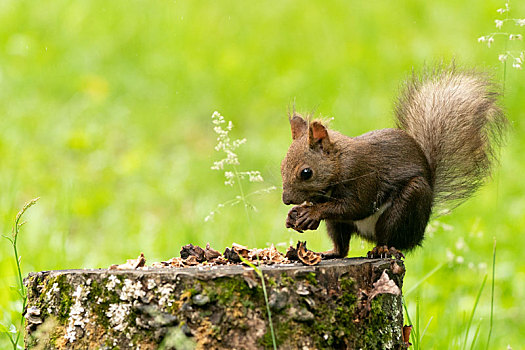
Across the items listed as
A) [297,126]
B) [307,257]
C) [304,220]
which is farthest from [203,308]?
[297,126]

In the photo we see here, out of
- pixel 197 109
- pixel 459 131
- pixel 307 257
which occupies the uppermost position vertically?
pixel 197 109

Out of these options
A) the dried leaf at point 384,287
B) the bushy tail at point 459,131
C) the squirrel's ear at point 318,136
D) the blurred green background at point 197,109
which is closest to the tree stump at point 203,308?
the dried leaf at point 384,287

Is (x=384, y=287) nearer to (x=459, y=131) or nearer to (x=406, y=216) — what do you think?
(x=406, y=216)

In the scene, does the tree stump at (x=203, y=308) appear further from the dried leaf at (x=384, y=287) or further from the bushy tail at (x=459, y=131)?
the bushy tail at (x=459, y=131)

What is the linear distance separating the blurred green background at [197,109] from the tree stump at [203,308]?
4.71ft

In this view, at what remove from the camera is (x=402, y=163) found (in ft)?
7.61

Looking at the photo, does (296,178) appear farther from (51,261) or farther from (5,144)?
(5,144)

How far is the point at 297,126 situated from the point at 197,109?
3.74m

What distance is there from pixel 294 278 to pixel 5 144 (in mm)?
3813

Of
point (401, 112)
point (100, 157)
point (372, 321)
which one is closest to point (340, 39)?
point (100, 157)

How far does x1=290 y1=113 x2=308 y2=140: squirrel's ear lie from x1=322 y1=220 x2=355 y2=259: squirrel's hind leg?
31 cm

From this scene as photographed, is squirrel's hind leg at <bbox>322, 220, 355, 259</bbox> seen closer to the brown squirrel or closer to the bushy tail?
the brown squirrel

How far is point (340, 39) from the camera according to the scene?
6.72 meters

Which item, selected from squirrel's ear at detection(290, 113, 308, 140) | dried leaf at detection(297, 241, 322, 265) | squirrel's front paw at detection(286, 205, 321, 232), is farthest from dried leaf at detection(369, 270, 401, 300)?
squirrel's ear at detection(290, 113, 308, 140)
